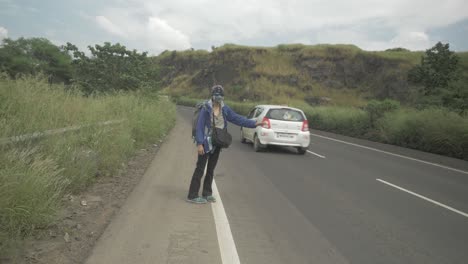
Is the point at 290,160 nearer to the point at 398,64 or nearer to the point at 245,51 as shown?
the point at 398,64

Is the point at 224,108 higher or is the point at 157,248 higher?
the point at 224,108

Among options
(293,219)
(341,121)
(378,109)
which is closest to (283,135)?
(293,219)

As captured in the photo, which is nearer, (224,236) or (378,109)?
(224,236)

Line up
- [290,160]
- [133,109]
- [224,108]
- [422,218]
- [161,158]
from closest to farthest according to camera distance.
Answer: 1. [422,218]
2. [224,108]
3. [161,158]
4. [290,160]
5. [133,109]

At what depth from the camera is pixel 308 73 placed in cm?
7269

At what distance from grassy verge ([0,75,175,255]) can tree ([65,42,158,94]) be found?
784 centimetres

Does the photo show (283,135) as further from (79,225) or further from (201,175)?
(79,225)

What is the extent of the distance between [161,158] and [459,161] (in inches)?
401

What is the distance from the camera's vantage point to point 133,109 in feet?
43.8

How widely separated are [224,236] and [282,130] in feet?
28.1

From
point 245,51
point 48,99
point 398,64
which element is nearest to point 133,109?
point 48,99

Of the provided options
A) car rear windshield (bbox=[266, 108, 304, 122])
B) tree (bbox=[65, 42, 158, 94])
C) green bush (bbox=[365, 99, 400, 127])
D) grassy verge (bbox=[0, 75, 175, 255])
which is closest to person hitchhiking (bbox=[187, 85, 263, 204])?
grassy verge (bbox=[0, 75, 175, 255])

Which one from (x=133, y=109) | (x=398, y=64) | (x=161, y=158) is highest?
(x=398, y=64)

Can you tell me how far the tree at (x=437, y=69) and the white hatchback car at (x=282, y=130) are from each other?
94.9 ft
